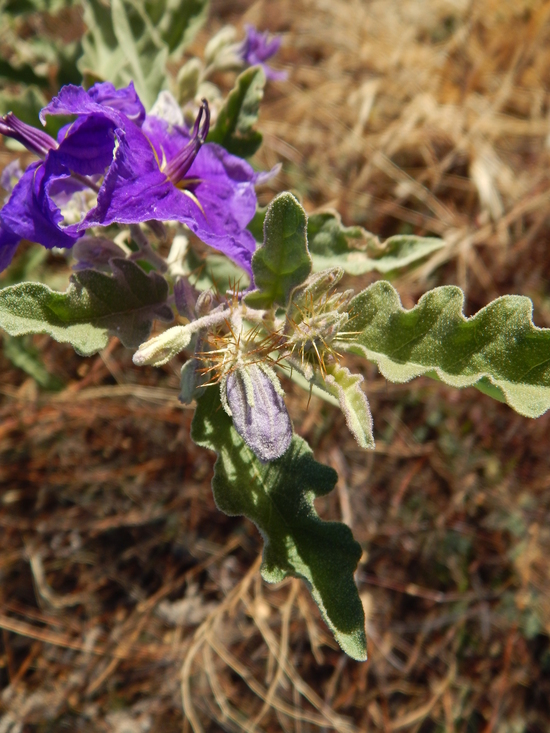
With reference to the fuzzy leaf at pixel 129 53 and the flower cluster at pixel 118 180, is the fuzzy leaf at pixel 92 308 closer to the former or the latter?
the flower cluster at pixel 118 180

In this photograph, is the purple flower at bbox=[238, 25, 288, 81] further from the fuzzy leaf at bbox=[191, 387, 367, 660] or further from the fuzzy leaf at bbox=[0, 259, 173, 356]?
the fuzzy leaf at bbox=[191, 387, 367, 660]

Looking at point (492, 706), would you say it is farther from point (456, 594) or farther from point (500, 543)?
point (500, 543)

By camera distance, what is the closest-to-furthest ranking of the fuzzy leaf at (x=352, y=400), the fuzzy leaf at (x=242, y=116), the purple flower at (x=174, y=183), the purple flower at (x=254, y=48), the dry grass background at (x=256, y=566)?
1. the fuzzy leaf at (x=352, y=400)
2. the purple flower at (x=174, y=183)
3. the fuzzy leaf at (x=242, y=116)
4. the purple flower at (x=254, y=48)
5. the dry grass background at (x=256, y=566)

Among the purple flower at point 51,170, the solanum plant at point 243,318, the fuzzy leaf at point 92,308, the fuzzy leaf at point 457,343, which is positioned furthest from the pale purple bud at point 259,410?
the purple flower at point 51,170

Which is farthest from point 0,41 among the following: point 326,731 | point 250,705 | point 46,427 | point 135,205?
point 326,731

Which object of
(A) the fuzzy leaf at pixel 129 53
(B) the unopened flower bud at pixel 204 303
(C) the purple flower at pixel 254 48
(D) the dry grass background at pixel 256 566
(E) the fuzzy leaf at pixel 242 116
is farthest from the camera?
(D) the dry grass background at pixel 256 566

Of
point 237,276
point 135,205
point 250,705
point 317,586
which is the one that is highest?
point 135,205

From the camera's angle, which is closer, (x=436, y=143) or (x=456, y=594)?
(x=456, y=594)
